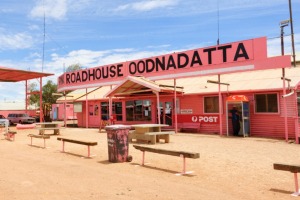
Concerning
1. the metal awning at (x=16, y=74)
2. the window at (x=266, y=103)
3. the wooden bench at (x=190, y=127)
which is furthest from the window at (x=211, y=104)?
the metal awning at (x=16, y=74)

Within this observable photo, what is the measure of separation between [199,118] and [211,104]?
4.38ft

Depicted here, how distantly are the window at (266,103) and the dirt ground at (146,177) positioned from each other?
615 centimetres

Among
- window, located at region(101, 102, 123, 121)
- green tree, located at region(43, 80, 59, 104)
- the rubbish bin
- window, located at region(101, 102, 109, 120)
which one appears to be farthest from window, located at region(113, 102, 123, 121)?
green tree, located at region(43, 80, 59, 104)

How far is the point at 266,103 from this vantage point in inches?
683

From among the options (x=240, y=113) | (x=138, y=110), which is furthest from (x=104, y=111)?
(x=240, y=113)

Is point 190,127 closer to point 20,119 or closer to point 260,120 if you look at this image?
point 260,120

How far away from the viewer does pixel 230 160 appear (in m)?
9.84

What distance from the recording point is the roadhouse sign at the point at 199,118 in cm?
1967

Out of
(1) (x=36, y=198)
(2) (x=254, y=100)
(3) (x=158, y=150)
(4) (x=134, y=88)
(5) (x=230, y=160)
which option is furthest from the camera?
(4) (x=134, y=88)

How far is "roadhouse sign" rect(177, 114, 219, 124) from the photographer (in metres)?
19.7

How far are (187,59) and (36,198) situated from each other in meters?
14.5

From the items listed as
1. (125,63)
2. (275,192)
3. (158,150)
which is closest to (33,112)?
(125,63)

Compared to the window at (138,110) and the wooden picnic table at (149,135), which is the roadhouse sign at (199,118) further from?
the wooden picnic table at (149,135)

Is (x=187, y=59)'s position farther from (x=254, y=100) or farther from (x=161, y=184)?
(x=161, y=184)
